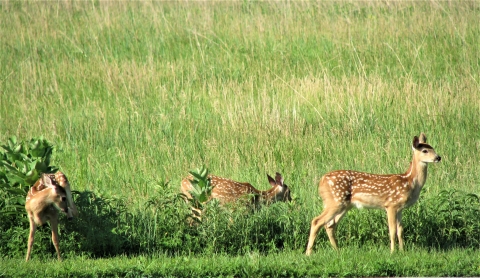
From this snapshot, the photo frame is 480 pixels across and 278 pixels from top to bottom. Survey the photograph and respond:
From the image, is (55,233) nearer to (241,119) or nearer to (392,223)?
(392,223)

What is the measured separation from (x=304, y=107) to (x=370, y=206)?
550cm

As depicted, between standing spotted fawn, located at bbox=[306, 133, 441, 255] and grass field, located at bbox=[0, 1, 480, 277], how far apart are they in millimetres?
359

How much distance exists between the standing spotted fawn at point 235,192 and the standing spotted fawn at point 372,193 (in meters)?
1.06

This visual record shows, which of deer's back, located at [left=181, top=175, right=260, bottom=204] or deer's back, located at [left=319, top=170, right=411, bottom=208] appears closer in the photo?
deer's back, located at [left=319, top=170, right=411, bottom=208]

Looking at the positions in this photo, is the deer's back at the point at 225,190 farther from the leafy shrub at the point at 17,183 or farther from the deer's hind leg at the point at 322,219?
the leafy shrub at the point at 17,183

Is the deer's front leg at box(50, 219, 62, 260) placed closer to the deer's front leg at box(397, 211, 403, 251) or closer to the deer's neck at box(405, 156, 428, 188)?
the deer's front leg at box(397, 211, 403, 251)

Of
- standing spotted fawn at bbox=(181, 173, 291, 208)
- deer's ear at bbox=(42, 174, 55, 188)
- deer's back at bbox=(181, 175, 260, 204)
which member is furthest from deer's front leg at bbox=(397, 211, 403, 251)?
deer's ear at bbox=(42, 174, 55, 188)

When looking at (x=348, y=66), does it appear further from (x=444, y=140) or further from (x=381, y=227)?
(x=381, y=227)

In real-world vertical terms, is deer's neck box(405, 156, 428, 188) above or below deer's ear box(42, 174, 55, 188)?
below

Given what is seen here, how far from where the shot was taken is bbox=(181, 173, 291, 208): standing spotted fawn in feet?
33.1

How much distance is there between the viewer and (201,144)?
531 inches

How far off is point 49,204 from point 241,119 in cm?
575

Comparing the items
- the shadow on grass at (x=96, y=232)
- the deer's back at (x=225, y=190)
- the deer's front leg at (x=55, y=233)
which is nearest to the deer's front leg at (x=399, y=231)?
the deer's back at (x=225, y=190)

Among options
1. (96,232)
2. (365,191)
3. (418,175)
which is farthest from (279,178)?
(96,232)
